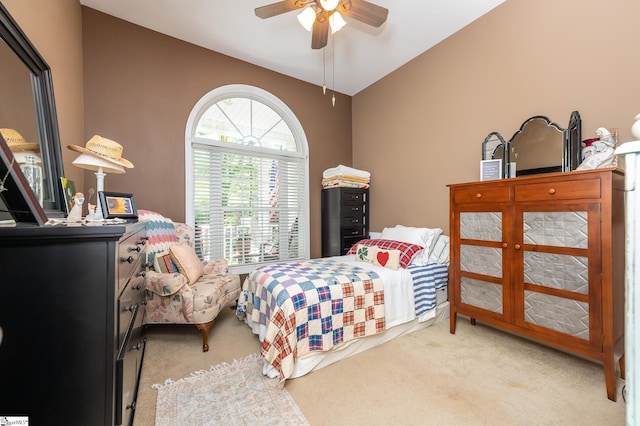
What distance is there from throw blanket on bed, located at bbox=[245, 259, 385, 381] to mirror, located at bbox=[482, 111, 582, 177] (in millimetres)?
1682

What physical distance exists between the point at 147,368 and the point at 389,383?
5.58 feet

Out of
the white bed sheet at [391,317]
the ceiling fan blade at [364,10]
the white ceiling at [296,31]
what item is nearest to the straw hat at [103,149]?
the white bed sheet at [391,317]

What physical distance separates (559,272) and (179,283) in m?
2.75

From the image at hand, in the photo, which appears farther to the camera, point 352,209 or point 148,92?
point 352,209

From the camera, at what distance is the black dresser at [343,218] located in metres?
3.67

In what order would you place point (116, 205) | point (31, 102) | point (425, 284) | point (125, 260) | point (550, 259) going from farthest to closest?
point (425, 284) < point (550, 259) < point (116, 205) < point (31, 102) < point (125, 260)

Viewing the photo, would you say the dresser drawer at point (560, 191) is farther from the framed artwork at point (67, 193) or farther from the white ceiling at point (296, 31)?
the framed artwork at point (67, 193)

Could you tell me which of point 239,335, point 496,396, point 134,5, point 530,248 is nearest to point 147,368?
point 239,335

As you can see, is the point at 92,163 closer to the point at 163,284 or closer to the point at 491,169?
the point at 163,284

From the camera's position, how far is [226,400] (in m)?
1.57

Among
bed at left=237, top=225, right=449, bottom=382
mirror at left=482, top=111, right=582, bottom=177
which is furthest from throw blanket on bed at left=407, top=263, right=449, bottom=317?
mirror at left=482, top=111, right=582, bottom=177

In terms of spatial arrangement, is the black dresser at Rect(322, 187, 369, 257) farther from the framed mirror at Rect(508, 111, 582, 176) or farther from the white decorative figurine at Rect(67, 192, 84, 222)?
the white decorative figurine at Rect(67, 192, 84, 222)

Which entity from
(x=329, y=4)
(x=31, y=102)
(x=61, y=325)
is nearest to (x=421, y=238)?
(x=329, y=4)

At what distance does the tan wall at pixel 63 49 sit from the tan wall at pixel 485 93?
134 inches
